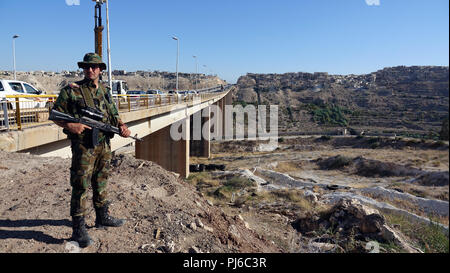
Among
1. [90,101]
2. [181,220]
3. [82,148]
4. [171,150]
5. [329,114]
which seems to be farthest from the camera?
[329,114]

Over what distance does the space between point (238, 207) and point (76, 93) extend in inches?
339

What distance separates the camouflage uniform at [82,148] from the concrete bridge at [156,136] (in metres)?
4.46

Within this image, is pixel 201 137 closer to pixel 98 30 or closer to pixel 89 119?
pixel 98 30

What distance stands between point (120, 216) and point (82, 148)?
1.56 meters

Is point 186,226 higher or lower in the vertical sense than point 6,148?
lower

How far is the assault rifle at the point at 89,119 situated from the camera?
3.22 m

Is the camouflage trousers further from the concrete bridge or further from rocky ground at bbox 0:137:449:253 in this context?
the concrete bridge

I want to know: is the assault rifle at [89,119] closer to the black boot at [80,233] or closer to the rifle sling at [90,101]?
the rifle sling at [90,101]

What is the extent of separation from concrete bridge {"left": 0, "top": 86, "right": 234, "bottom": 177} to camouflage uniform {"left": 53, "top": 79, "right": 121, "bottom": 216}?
446 cm

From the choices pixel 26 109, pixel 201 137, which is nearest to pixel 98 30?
pixel 26 109

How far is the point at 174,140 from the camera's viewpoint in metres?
25.5

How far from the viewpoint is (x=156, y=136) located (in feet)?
81.5

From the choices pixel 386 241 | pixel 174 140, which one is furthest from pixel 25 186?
pixel 174 140
